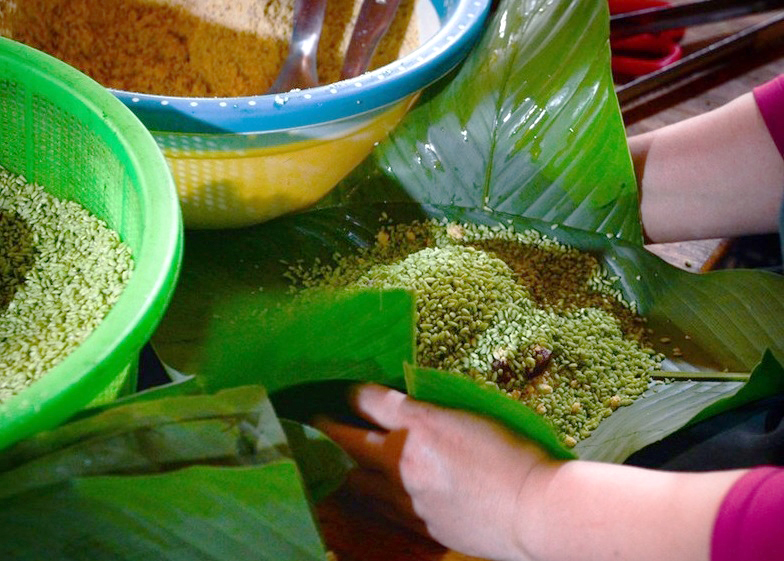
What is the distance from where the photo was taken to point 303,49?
1.19 m

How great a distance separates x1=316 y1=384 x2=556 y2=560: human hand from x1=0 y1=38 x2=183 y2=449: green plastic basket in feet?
1.00

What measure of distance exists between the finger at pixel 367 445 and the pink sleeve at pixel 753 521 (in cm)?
36

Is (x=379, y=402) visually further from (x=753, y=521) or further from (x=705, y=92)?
(x=705, y=92)

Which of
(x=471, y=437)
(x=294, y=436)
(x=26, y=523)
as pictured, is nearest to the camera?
(x=26, y=523)

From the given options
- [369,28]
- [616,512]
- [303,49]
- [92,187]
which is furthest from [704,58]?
[92,187]

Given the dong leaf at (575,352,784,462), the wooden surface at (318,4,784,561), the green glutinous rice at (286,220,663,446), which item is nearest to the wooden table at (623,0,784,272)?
the wooden surface at (318,4,784,561)

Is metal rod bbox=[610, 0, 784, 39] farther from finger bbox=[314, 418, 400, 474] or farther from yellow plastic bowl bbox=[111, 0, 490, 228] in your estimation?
finger bbox=[314, 418, 400, 474]

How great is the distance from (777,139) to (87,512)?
4.06 feet

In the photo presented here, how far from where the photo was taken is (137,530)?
0.59m

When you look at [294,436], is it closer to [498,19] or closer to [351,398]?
[351,398]

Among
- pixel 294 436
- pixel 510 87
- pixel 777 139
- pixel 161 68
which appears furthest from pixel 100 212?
pixel 777 139

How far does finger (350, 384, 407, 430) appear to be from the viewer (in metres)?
0.85

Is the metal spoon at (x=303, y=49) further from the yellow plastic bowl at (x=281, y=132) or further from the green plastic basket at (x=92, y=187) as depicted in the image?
the green plastic basket at (x=92, y=187)

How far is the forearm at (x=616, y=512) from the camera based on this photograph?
2.33 feet
